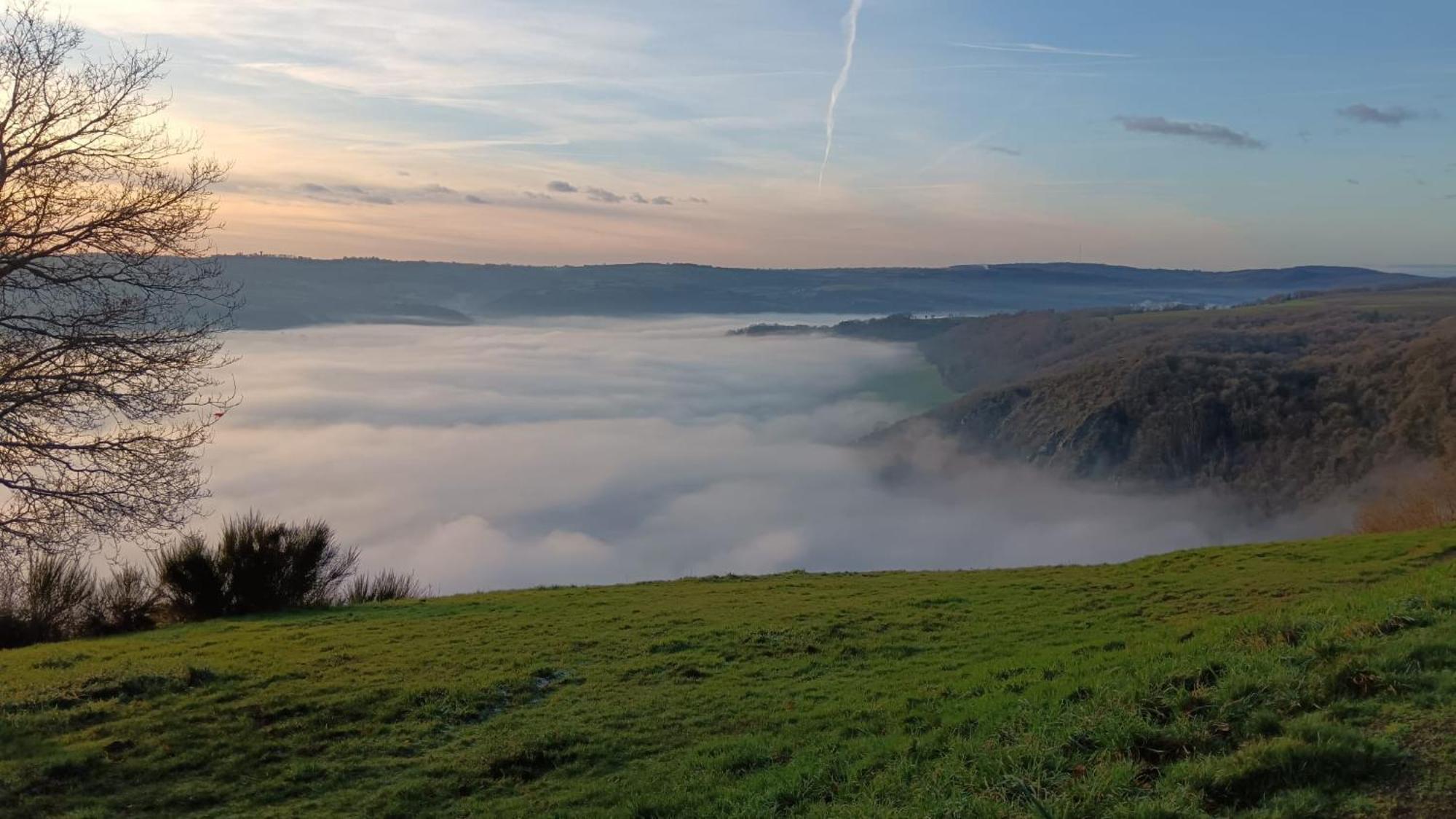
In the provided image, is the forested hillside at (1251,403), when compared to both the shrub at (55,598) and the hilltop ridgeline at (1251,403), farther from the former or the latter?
the shrub at (55,598)

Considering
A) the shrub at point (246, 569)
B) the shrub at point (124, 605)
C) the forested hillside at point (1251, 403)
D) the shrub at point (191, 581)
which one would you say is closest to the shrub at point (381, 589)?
the shrub at point (246, 569)

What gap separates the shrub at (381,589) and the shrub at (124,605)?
4.71 metres

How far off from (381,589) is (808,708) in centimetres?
2092

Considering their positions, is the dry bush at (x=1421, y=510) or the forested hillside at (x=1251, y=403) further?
the forested hillside at (x=1251, y=403)

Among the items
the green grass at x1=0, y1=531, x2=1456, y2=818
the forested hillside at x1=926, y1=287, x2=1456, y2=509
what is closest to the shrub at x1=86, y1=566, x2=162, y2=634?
the green grass at x1=0, y1=531, x2=1456, y2=818

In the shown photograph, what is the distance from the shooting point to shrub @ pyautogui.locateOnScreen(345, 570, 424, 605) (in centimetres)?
2730

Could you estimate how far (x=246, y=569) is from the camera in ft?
75.2

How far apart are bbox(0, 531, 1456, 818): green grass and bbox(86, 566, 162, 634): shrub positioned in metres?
3.35

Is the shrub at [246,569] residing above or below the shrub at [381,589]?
above

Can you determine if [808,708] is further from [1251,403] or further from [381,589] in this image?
[1251,403]

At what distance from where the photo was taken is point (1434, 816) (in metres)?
5.39

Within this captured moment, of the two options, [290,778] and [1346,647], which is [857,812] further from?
[290,778]

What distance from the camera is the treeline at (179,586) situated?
21.3 metres

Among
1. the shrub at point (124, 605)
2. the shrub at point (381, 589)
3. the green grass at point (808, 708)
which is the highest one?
the green grass at point (808, 708)
